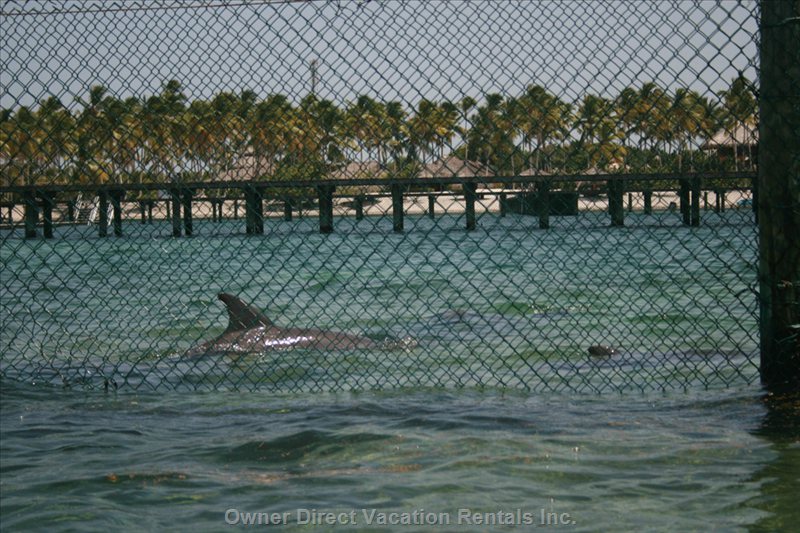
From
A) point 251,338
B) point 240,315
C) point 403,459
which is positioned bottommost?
point 403,459

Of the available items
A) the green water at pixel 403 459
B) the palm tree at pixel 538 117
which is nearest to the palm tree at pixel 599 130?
the palm tree at pixel 538 117

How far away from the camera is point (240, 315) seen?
917 centimetres

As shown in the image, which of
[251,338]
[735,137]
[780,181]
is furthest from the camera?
[251,338]

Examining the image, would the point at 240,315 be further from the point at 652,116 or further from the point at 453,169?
the point at 652,116

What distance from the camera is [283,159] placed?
6461mm

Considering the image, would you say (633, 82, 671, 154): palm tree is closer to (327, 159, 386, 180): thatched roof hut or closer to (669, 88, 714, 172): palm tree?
A: (669, 88, 714, 172): palm tree

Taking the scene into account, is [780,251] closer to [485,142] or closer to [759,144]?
[759,144]

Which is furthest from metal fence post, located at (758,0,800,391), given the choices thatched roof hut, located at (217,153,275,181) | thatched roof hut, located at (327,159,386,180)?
thatched roof hut, located at (217,153,275,181)

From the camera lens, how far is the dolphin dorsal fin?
8.86 metres

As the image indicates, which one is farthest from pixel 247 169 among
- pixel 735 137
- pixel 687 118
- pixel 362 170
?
pixel 735 137

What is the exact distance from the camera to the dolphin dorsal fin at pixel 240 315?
8.86 metres

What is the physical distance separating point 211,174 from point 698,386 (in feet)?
11.5

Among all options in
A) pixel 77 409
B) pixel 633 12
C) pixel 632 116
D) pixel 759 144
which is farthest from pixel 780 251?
pixel 77 409

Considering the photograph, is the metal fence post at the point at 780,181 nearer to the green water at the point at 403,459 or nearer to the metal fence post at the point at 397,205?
the green water at the point at 403,459
